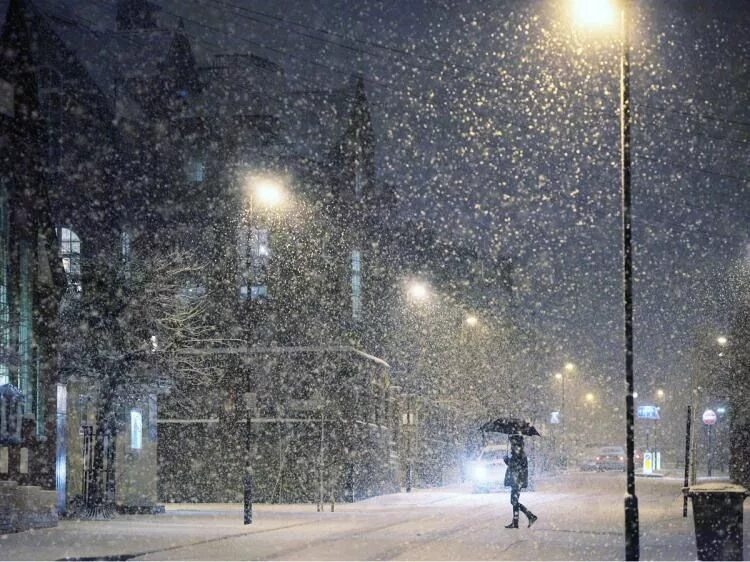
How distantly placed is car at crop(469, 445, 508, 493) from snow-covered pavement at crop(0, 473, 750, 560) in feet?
42.3

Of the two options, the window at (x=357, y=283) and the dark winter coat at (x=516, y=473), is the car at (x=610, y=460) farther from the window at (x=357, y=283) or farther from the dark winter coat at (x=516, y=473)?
the dark winter coat at (x=516, y=473)

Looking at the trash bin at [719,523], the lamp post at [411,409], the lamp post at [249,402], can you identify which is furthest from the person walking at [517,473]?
the lamp post at [411,409]

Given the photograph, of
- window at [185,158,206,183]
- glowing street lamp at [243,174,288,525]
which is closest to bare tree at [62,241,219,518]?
glowing street lamp at [243,174,288,525]

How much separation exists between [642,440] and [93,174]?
125m

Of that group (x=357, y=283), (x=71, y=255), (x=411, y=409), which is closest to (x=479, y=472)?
(x=411, y=409)

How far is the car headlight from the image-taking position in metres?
49.6

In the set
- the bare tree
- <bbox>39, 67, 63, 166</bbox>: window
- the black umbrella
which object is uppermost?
<bbox>39, 67, 63, 166</bbox>: window

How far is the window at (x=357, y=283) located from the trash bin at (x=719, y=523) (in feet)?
95.5

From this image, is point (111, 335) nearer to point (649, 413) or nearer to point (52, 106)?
point (52, 106)

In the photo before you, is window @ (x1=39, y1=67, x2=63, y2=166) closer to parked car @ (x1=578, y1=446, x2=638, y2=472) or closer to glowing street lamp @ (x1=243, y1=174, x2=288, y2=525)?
glowing street lamp @ (x1=243, y1=174, x2=288, y2=525)

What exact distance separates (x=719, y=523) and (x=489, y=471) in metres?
32.7

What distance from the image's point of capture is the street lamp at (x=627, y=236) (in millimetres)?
16266

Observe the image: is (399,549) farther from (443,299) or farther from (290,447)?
(443,299)

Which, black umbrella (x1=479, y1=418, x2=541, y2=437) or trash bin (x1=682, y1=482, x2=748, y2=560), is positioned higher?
black umbrella (x1=479, y1=418, x2=541, y2=437)
